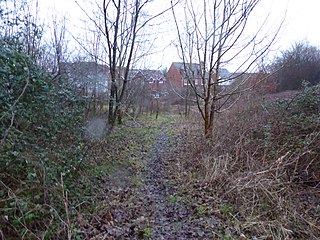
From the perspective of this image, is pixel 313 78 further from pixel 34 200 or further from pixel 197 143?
pixel 34 200

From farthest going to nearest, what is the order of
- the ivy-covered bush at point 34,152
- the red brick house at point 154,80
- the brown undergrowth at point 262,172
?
the red brick house at point 154,80
the brown undergrowth at point 262,172
the ivy-covered bush at point 34,152

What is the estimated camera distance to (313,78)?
46.8ft

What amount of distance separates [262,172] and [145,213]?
90.7 inches

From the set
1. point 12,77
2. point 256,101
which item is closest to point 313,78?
point 256,101

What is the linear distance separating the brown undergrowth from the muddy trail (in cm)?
27

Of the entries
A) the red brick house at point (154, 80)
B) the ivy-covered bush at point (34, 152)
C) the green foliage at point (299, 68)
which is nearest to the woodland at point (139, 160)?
the ivy-covered bush at point (34, 152)

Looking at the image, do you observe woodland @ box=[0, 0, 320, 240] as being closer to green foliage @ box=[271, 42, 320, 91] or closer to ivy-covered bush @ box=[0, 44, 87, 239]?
ivy-covered bush @ box=[0, 44, 87, 239]

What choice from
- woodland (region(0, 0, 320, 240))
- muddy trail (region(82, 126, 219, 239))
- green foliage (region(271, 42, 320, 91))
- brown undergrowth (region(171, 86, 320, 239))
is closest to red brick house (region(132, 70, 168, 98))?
woodland (region(0, 0, 320, 240))

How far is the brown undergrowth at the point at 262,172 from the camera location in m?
3.87

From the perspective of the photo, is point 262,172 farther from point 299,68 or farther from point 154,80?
point 154,80

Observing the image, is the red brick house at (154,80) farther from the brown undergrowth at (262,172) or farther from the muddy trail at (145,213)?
the muddy trail at (145,213)

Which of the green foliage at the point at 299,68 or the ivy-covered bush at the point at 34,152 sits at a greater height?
the green foliage at the point at 299,68

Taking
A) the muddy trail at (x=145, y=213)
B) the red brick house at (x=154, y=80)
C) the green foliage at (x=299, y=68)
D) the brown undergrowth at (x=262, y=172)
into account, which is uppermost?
the green foliage at (x=299, y=68)

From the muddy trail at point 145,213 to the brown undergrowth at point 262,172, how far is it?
0.27m
